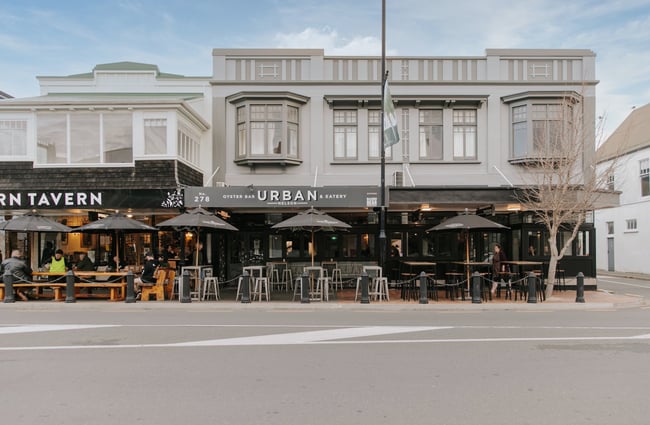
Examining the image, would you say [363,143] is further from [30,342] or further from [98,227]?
[30,342]

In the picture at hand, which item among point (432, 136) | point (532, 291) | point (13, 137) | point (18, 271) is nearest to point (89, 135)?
point (13, 137)

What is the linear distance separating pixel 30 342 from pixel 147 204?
7.91m

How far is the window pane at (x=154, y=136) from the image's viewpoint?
1659 centimetres

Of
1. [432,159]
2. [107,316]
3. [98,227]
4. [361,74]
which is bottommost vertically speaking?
[107,316]

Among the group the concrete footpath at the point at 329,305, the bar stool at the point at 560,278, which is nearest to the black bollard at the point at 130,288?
the concrete footpath at the point at 329,305

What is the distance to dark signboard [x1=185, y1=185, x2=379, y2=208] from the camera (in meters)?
15.5

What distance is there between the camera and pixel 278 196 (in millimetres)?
15570

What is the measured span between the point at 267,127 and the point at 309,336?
444 inches

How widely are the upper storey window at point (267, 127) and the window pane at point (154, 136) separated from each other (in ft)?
10.2

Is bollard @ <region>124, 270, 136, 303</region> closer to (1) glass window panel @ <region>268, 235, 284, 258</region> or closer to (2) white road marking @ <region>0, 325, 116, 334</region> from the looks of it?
(2) white road marking @ <region>0, 325, 116, 334</region>

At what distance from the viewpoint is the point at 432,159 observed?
19266mm

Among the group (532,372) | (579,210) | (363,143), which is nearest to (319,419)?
(532,372)

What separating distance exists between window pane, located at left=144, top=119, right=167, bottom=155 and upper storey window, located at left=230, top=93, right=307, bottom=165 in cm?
310

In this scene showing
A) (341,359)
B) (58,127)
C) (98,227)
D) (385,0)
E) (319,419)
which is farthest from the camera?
(58,127)
